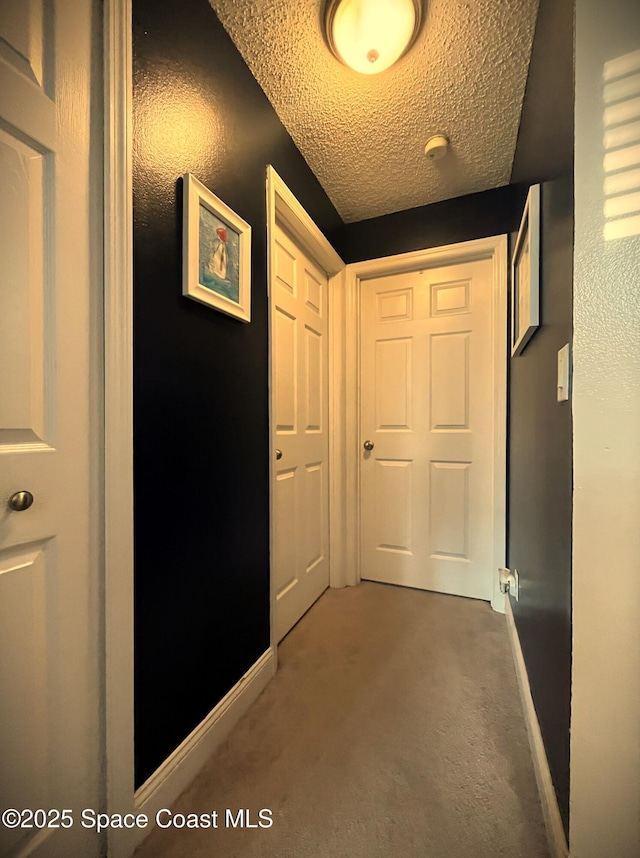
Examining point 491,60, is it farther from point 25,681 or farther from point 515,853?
point 515,853

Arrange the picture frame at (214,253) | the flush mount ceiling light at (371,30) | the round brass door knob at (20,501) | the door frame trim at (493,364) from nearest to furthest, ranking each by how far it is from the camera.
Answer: the round brass door knob at (20,501)
the picture frame at (214,253)
the flush mount ceiling light at (371,30)
the door frame trim at (493,364)

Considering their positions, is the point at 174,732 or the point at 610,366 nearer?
the point at 610,366

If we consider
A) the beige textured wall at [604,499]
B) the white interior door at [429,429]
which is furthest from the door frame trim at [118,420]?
the white interior door at [429,429]

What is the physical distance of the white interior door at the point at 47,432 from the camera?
65 centimetres

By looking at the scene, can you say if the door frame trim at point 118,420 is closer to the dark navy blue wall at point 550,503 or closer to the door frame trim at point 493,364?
the dark navy blue wall at point 550,503

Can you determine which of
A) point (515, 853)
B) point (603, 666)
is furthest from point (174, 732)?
point (603, 666)

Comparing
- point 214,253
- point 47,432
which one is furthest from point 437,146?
point 47,432

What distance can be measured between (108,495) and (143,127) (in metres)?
0.93

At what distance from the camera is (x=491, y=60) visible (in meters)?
1.29

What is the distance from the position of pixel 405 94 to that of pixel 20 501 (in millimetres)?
1961

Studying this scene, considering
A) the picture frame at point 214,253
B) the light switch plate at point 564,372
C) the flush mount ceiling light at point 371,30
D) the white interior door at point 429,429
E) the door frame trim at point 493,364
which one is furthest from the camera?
the white interior door at point 429,429

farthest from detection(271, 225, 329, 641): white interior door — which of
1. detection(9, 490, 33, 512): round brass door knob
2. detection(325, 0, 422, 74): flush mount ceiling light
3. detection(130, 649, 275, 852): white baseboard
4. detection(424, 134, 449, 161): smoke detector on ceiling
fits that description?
detection(9, 490, 33, 512): round brass door knob

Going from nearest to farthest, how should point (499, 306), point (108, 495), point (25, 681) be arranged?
point (25, 681) → point (108, 495) → point (499, 306)

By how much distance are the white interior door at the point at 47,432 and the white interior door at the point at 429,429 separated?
5.85 feet
